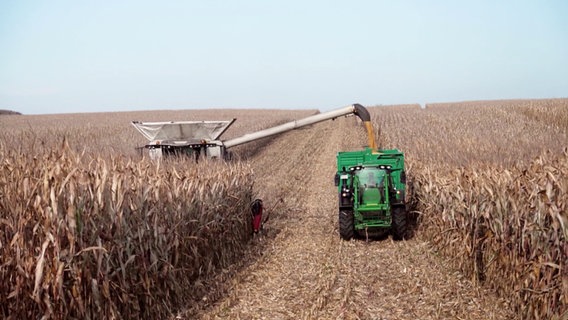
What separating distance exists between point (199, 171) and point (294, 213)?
512cm

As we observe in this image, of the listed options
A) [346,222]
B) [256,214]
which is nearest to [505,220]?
[346,222]

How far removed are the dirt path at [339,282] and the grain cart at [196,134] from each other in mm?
2343

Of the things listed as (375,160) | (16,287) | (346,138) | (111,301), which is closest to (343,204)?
(375,160)

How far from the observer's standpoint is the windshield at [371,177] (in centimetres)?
1081

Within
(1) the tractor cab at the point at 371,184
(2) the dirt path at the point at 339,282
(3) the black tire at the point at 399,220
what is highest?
(1) the tractor cab at the point at 371,184

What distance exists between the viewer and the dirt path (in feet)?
23.3

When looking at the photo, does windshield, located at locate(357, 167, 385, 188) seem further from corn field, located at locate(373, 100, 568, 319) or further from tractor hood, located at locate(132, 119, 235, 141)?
tractor hood, located at locate(132, 119, 235, 141)

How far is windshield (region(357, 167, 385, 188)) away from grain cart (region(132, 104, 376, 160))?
336 cm

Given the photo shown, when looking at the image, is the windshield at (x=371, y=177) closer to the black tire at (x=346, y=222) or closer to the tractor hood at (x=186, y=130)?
the black tire at (x=346, y=222)

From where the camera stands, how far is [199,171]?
31.2 ft

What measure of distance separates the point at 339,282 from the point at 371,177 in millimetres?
3056

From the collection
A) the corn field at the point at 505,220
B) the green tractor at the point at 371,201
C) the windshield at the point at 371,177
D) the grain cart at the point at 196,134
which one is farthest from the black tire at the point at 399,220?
the grain cart at the point at 196,134

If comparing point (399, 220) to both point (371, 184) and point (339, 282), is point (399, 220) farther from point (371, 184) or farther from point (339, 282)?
point (339, 282)

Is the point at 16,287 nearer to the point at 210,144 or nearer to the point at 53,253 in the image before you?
the point at 53,253
